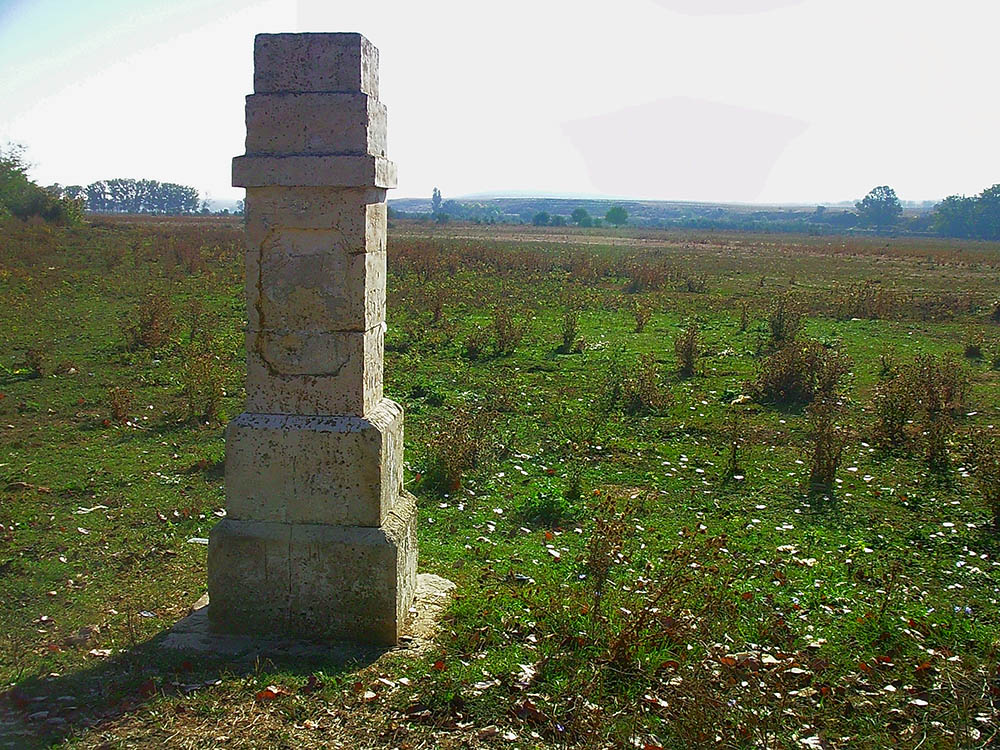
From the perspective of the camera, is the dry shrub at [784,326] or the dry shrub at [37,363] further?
the dry shrub at [784,326]

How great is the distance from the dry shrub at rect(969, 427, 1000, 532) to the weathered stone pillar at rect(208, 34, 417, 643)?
4.67 metres

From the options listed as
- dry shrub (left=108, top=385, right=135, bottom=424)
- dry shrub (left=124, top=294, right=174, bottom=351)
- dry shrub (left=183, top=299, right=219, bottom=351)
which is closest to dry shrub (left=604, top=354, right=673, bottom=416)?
dry shrub (left=108, top=385, right=135, bottom=424)

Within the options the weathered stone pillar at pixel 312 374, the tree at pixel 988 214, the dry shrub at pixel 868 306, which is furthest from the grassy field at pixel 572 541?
the tree at pixel 988 214

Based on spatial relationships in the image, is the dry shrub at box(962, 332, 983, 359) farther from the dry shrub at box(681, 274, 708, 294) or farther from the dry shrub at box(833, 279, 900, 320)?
the dry shrub at box(681, 274, 708, 294)

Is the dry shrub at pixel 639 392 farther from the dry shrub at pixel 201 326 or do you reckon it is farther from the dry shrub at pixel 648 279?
the dry shrub at pixel 648 279

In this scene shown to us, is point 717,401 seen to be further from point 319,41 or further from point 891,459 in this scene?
point 319,41

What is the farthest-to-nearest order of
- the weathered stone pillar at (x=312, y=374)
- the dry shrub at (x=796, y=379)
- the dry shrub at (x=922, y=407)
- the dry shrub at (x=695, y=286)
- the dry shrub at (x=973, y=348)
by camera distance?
the dry shrub at (x=695, y=286)
the dry shrub at (x=973, y=348)
the dry shrub at (x=796, y=379)
the dry shrub at (x=922, y=407)
the weathered stone pillar at (x=312, y=374)

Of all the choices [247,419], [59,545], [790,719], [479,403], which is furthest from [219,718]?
[479,403]

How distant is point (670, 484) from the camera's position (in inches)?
288

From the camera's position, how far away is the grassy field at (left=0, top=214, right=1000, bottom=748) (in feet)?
12.2

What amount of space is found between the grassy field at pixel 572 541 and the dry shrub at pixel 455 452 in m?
0.04

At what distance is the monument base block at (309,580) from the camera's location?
14.1ft

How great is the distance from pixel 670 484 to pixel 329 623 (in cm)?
381

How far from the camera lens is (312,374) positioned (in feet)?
14.2
